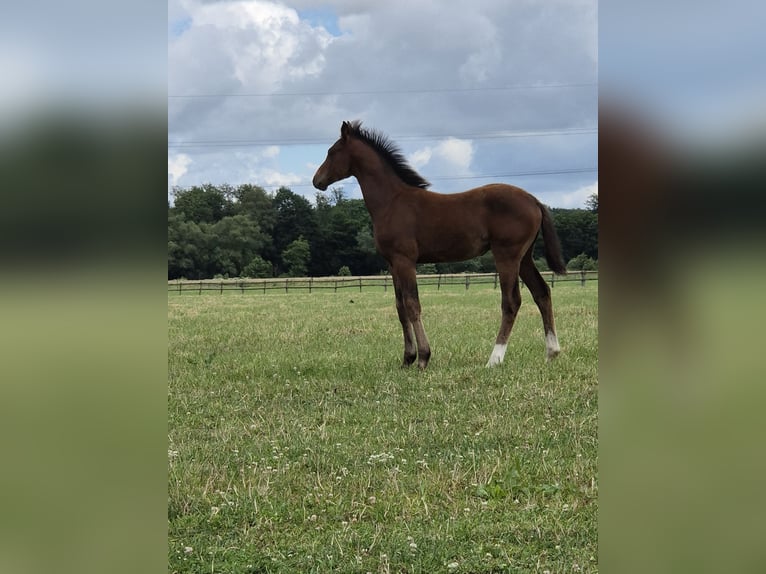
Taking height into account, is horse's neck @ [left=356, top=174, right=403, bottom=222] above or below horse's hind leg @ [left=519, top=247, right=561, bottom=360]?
above

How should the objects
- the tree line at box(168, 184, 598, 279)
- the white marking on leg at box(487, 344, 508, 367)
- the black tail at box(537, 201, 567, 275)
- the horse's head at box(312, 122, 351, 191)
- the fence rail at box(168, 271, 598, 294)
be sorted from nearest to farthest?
the white marking on leg at box(487, 344, 508, 367), the horse's head at box(312, 122, 351, 191), the black tail at box(537, 201, 567, 275), the fence rail at box(168, 271, 598, 294), the tree line at box(168, 184, 598, 279)

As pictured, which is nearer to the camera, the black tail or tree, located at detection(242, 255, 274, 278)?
the black tail

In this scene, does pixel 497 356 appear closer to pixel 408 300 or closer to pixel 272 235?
pixel 408 300

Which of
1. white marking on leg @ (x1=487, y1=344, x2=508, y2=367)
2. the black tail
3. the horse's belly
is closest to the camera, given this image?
white marking on leg @ (x1=487, y1=344, x2=508, y2=367)

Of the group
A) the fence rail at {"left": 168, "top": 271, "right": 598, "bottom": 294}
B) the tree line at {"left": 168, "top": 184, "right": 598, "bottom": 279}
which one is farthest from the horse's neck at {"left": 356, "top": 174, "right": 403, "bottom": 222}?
the tree line at {"left": 168, "top": 184, "right": 598, "bottom": 279}

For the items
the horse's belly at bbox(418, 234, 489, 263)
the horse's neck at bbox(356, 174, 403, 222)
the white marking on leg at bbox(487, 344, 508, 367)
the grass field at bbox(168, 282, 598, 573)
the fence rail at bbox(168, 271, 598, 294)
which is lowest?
the grass field at bbox(168, 282, 598, 573)

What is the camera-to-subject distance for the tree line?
50.2 metres

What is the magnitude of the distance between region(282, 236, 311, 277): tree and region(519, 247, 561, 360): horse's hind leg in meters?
49.6

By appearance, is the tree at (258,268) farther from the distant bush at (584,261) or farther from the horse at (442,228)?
the horse at (442,228)
